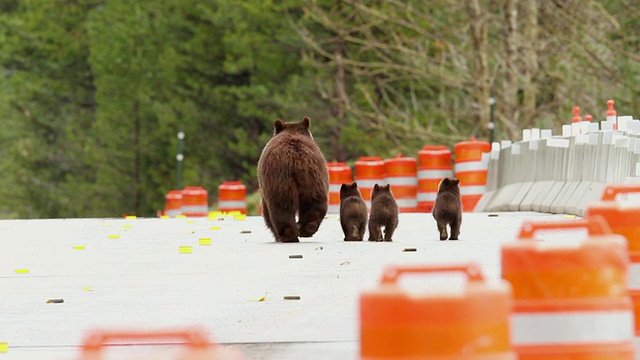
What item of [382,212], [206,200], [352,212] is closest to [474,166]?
[206,200]

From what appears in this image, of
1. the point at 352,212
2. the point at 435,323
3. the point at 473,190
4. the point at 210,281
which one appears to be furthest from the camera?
the point at 473,190

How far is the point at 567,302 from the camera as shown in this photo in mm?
6352

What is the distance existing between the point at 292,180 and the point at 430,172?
1515cm

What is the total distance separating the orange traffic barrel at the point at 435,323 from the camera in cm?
527

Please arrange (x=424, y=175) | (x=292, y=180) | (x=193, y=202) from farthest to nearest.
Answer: (x=193, y=202), (x=424, y=175), (x=292, y=180)

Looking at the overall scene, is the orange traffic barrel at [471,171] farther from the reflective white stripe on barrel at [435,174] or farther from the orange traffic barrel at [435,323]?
the orange traffic barrel at [435,323]

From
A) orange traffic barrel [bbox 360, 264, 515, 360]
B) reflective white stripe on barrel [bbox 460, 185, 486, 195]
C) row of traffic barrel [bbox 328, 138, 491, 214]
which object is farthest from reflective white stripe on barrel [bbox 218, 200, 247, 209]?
orange traffic barrel [bbox 360, 264, 515, 360]

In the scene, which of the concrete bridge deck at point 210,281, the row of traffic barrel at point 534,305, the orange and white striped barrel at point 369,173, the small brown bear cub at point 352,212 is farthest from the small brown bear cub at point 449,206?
the orange and white striped barrel at point 369,173

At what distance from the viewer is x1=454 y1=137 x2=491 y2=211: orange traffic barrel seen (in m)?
28.4

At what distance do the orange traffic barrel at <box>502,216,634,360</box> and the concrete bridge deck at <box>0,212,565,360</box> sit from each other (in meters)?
1.76

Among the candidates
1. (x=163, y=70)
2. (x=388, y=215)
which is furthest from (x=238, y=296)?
(x=163, y=70)

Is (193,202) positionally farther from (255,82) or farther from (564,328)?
(564,328)

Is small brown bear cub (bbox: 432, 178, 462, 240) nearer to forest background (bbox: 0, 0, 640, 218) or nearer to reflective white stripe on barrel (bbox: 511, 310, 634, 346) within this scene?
reflective white stripe on barrel (bbox: 511, 310, 634, 346)

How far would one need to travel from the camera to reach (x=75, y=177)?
72125 mm
